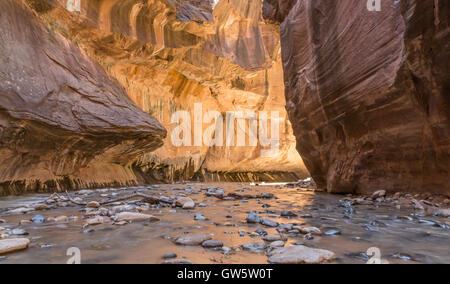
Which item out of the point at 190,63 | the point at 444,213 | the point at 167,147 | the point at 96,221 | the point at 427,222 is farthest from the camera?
the point at 167,147

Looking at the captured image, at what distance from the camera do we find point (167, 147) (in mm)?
12906

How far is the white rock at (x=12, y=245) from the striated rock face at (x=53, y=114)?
15.1 ft

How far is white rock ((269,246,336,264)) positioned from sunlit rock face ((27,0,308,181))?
27.4 feet

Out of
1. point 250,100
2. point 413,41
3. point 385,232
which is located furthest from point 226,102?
point 385,232

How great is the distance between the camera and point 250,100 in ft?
→ 50.1

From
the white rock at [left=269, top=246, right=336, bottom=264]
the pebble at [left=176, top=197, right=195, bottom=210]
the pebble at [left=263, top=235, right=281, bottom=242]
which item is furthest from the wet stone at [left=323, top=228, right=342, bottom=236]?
the pebble at [left=176, top=197, right=195, bottom=210]

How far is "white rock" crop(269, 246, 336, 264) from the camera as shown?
1324 mm

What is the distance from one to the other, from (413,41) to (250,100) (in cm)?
1206

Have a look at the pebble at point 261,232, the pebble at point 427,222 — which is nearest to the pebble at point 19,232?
the pebble at point 261,232

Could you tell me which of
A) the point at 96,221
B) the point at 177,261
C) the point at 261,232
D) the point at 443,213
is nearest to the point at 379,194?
the point at 443,213

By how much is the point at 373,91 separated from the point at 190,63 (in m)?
9.22

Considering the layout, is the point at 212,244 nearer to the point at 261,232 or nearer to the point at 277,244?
the point at 277,244
